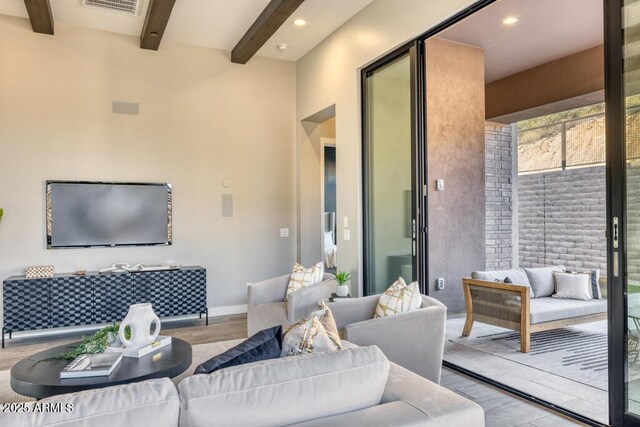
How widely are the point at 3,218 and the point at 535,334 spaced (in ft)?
18.9

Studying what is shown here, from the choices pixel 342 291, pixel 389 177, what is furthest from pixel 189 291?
pixel 389 177

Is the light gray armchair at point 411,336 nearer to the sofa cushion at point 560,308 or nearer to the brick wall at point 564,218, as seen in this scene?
the sofa cushion at point 560,308

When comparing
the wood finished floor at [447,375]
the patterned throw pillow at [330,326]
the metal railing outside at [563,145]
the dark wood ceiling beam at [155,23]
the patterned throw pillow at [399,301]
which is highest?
the dark wood ceiling beam at [155,23]

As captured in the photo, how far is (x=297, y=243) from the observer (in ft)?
20.4

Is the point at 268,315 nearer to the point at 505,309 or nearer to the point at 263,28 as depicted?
the point at 505,309

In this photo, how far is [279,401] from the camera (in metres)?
1.35

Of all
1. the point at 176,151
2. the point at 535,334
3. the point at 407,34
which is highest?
the point at 407,34

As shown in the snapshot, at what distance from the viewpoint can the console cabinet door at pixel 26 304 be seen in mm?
4367

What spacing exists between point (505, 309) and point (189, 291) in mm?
3403

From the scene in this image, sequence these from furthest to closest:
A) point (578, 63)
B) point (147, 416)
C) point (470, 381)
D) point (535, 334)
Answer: point (578, 63)
point (535, 334)
point (470, 381)
point (147, 416)

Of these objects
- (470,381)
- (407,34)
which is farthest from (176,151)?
(470,381)

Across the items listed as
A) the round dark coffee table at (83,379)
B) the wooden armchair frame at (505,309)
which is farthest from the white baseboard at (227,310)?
the round dark coffee table at (83,379)

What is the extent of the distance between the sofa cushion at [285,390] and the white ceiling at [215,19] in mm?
3950

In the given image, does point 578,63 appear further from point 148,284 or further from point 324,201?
point 148,284
